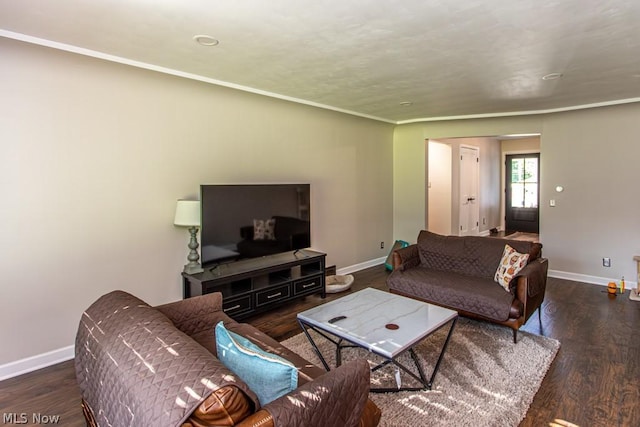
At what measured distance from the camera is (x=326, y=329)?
2.46m

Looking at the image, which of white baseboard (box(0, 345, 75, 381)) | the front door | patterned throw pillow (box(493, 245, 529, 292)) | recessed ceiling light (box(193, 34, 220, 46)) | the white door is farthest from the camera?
the front door

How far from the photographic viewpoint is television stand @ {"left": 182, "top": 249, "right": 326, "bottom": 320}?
3484 mm

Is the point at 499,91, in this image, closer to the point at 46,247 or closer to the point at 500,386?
the point at 500,386

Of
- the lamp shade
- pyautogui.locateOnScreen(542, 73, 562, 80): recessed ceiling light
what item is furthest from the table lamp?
pyautogui.locateOnScreen(542, 73, 562, 80): recessed ceiling light

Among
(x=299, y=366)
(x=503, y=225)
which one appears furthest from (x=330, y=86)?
(x=503, y=225)

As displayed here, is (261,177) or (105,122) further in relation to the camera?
(261,177)

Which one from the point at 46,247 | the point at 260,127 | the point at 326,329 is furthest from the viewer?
the point at 260,127

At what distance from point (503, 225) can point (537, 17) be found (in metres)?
8.46

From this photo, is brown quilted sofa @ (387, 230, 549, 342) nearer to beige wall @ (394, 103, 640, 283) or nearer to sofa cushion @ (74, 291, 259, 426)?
beige wall @ (394, 103, 640, 283)

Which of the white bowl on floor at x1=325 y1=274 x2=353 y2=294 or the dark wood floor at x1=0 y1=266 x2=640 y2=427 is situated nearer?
the dark wood floor at x1=0 y1=266 x2=640 y2=427

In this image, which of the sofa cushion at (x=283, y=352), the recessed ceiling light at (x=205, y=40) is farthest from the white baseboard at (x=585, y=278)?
the recessed ceiling light at (x=205, y=40)

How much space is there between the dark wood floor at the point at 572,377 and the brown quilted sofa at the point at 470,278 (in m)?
0.45

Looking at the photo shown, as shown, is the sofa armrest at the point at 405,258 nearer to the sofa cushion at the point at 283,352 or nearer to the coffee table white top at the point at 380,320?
the coffee table white top at the point at 380,320

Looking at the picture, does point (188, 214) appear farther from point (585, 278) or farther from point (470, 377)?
point (585, 278)
